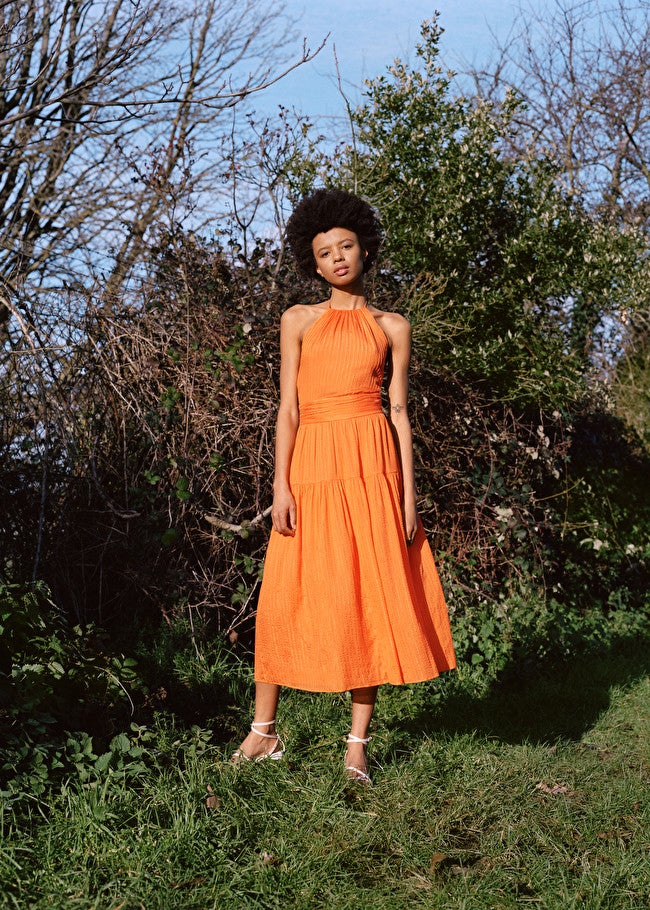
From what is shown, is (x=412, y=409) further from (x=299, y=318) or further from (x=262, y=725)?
(x=262, y=725)

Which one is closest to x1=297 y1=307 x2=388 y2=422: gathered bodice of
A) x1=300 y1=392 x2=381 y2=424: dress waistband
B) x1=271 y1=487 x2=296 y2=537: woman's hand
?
x1=300 y1=392 x2=381 y2=424: dress waistband

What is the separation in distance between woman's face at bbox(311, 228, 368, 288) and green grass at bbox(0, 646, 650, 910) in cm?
178

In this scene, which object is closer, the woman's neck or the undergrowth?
the undergrowth

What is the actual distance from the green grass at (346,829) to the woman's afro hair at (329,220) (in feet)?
6.28

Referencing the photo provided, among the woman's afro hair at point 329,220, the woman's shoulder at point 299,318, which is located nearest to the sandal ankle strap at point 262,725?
the woman's shoulder at point 299,318

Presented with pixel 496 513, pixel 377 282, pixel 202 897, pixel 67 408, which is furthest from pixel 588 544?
pixel 202 897

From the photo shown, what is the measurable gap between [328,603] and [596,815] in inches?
46.3

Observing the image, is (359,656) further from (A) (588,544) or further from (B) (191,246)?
(A) (588,544)

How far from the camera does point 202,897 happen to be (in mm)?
2258

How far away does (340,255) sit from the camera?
10.6 feet

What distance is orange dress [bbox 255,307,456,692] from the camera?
2986 millimetres

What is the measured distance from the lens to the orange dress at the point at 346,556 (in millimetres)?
2986

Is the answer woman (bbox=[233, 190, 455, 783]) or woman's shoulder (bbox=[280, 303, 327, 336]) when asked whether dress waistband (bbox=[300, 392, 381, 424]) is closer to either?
woman (bbox=[233, 190, 455, 783])

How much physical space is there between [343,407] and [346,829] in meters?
1.41
